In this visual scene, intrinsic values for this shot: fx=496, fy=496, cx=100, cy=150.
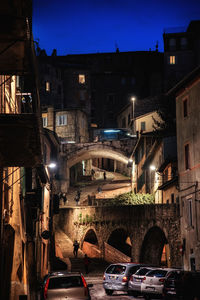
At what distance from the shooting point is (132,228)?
41.8 metres

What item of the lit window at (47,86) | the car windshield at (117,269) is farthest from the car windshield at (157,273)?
the lit window at (47,86)

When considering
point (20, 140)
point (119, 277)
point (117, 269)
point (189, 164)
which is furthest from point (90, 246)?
point (20, 140)

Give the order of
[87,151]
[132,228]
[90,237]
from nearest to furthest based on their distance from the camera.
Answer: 1. [132,228]
2. [90,237]
3. [87,151]

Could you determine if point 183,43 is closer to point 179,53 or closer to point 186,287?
point 179,53

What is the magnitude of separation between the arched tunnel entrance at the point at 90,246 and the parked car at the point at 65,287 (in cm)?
2896

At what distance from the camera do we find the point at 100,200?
50.1 metres

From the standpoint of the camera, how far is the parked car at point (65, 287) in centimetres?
1476

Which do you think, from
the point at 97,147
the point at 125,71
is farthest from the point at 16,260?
the point at 125,71

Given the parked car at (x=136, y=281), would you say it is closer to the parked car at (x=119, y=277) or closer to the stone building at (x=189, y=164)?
the parked car at (x=119, y=277)

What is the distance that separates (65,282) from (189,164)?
18390 mm

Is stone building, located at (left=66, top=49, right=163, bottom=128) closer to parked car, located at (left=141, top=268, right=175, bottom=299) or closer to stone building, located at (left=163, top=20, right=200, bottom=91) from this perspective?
stone building, located at (left=163, top=20, right=200, bottom=91)

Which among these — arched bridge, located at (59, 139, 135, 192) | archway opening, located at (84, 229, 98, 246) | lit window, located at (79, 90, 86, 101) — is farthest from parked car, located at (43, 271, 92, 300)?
lit window, located at (79, 90, 86, 101)

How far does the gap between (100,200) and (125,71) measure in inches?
1667

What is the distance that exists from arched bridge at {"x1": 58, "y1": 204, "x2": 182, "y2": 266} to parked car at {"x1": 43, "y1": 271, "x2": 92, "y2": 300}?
21027mm
